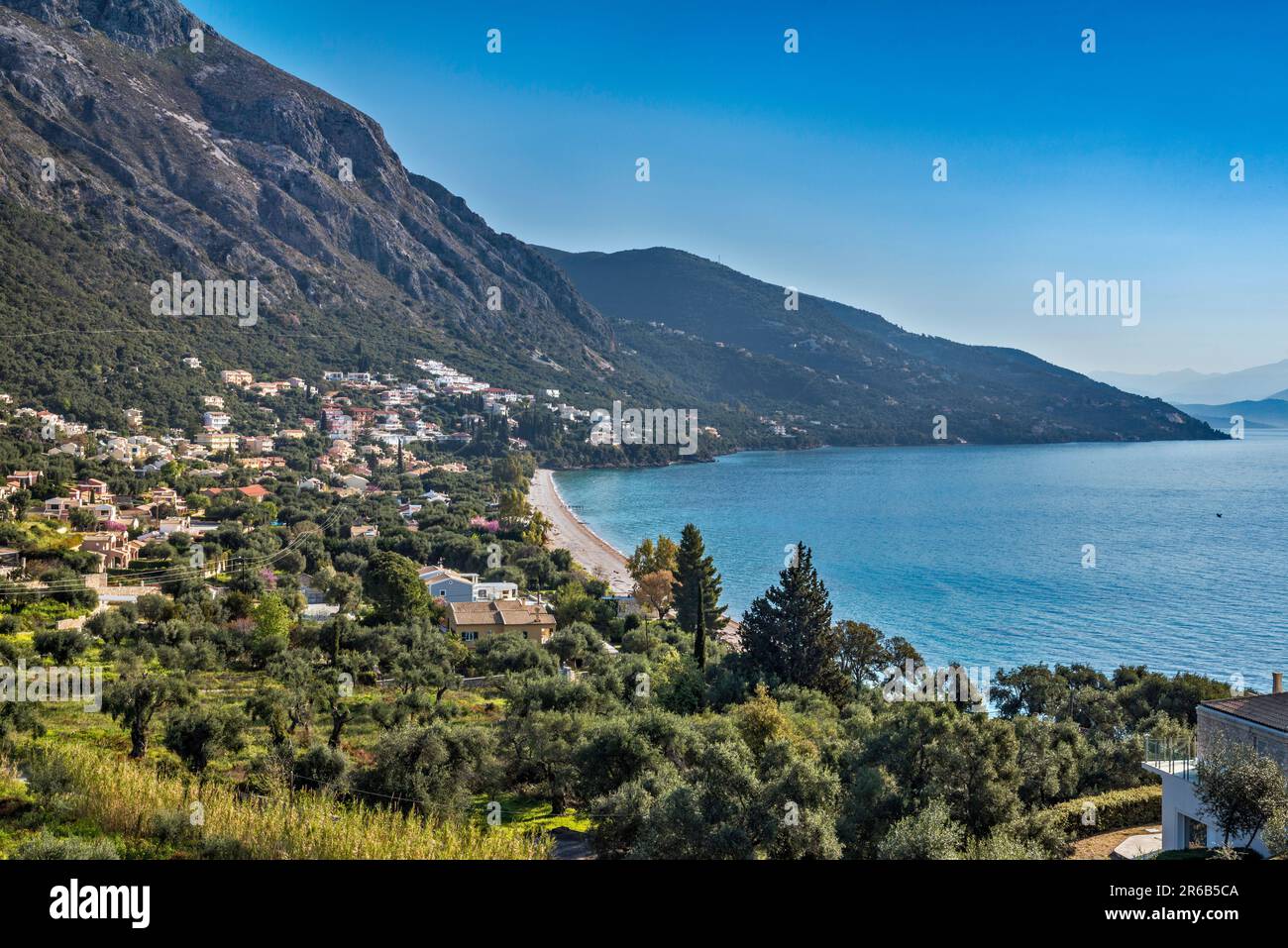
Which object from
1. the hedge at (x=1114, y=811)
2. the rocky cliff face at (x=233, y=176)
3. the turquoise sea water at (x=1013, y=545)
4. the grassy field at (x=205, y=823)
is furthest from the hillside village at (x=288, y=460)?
the hedge at (x=1114, y=811)

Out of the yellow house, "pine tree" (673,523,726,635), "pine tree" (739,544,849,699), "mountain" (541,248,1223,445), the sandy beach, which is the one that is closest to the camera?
"pine tree" (739,544,849,699)

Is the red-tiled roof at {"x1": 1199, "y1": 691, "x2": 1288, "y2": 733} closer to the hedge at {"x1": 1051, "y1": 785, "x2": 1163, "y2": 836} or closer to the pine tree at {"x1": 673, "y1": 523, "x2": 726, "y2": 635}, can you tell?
the hedge at {"x1": 1051, "y1": 785, "x2": 1163, "y2": 836}

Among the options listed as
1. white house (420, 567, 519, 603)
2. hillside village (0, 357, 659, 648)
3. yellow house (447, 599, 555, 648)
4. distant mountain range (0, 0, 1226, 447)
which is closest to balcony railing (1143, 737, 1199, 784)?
hillside village (0, 357, 659, 648)

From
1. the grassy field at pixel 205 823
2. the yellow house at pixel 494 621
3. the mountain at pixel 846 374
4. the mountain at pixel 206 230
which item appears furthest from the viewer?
the mountain at pixel 846 374

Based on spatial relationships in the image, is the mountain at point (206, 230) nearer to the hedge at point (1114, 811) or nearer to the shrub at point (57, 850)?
the shrub at point (57, 850)

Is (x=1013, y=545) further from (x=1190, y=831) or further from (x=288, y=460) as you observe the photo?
(x=1190, y=831)

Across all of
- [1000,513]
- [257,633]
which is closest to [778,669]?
[257,633]

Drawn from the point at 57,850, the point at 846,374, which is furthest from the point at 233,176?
the point at 846,374

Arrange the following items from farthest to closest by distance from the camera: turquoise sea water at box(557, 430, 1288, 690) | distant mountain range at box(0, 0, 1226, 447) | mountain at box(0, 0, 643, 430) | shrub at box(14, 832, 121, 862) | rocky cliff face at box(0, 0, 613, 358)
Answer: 1. rocky cliff face at box(0, 0, 613, 358)
2. distant mountain range at box(0, 0, 1226, 447)
3. mountain at box(0, 0, 643, 430)
4. turquoise sea water at box(557, 430, 1288, 690)
5. shrub at box(14, 832, 121, 862)
